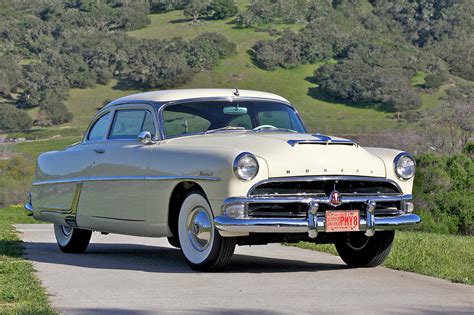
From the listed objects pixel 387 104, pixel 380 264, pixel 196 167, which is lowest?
pixel 387 104

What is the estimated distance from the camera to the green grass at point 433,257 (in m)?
10.3

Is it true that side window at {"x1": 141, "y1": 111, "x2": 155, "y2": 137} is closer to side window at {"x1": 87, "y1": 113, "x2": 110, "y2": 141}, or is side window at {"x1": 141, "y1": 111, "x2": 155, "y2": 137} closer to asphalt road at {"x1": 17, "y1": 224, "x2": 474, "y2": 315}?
side window at {"x1": 87, "y1": 113, "x2": 110, "y2": 141}

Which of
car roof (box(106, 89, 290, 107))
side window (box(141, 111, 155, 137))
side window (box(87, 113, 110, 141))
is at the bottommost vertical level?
side window (box(87, 113, 110, 141))

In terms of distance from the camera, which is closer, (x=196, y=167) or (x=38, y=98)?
(x=196, y=167)

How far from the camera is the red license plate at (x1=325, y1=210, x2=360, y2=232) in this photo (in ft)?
32.7

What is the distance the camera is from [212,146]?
10484mm

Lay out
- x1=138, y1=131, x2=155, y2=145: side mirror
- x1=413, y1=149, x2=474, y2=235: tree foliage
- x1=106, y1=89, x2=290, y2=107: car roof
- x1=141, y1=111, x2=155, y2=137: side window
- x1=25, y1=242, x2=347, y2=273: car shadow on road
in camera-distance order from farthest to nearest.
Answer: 1. x1=413, y1=149, x2=474, y2=235: tree foliage
2. x1=106, y1=89, x2=290, y2=107: car roof
3. x1=141, y1=111, x2=155, y2=137: side window
4. x1=138, y1=131, x2=155, y2=145: side mirror
5. x1=25, y1=242, x2=347, y2=273: car shadow on road

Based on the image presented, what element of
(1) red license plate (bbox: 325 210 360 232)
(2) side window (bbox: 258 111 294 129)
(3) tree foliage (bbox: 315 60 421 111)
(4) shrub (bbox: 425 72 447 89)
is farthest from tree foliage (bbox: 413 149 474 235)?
(4) shrub (bbox: 425 72 447 89)

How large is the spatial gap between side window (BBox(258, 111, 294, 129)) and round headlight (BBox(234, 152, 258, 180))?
180cm

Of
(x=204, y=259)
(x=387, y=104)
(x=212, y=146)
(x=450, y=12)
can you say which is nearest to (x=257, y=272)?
(x=204, y=259)

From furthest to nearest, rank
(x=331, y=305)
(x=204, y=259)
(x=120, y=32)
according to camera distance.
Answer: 1. (x=120, y=32)
2. (x=204, y=259)
3. (x=331, y=305)

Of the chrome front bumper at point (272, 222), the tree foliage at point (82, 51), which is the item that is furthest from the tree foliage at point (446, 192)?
the tree foliage at point (82, 51)

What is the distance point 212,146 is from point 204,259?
1.05 meters

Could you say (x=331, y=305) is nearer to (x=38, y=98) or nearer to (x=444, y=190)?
(x=444, y=190)
